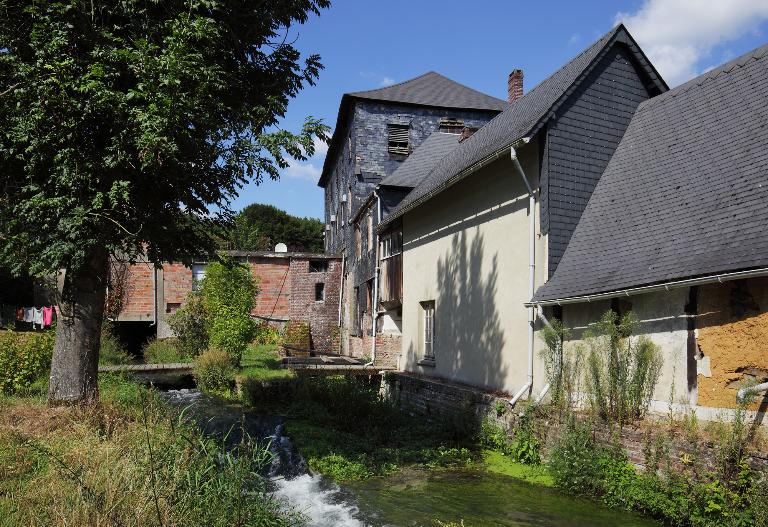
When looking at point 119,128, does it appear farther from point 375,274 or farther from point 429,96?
point 429,96

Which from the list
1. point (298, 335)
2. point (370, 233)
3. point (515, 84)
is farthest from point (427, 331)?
point (298, 335)

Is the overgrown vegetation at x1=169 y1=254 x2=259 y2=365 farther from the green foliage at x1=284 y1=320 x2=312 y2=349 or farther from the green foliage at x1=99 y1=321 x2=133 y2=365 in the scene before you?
the green foliage at x1=284 y1=320 x2=312 y2=349

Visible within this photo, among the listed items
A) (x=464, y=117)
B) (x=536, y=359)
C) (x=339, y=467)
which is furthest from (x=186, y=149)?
(x=464, y=117)

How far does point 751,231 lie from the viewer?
286 inches

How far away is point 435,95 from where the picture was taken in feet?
89.5

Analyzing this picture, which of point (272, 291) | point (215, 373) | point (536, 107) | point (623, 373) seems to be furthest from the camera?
point (272, 291)

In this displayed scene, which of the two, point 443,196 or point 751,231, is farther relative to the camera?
point 443,196

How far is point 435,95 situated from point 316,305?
11.1m

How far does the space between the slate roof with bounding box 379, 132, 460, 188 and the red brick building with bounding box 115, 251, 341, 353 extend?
8.89 meters

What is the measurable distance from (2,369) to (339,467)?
737 cm

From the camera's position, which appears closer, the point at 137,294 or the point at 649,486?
the point at 649,486

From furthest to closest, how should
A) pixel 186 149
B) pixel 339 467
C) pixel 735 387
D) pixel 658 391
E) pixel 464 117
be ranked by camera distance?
pixel 464 117 < pixel 339 467 < pixel 658 391 < pixel 186 149 < pixel 735 387

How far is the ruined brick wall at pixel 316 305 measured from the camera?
94.3 ft

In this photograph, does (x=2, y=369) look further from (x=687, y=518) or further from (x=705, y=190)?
(x=705, y=190)
